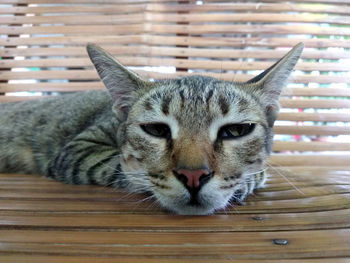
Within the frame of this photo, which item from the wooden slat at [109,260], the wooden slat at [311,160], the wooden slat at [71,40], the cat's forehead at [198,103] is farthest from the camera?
the wooden slat at [71,40]

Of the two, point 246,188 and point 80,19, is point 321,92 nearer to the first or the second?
point 246,188

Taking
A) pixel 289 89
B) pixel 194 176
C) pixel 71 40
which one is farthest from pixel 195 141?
pixel 71 40

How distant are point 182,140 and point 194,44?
81.0 inches

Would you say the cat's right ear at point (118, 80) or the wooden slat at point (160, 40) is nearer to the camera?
the cat's right ear at point (118, 80)

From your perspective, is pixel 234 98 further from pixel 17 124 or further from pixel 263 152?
pixel 17 124

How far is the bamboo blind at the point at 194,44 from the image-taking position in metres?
3.09

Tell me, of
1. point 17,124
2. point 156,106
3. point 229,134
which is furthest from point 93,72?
point 229,134

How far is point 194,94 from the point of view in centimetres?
157

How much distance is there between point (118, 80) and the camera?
1.79 meters

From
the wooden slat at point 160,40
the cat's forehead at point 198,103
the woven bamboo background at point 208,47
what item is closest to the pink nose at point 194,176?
the cat's forehead at point 198,103

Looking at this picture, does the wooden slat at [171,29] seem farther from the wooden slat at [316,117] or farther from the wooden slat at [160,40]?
the wooden slat at [316,117]

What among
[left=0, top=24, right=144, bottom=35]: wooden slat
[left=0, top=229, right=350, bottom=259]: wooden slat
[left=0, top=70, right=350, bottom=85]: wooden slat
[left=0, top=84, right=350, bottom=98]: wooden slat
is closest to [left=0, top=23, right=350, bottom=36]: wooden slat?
[left=0, top=24, right=144, bottom=35]: wooden slat

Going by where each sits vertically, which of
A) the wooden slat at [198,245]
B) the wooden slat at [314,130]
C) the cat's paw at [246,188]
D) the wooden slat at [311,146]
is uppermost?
the wooden slat at [198,245]

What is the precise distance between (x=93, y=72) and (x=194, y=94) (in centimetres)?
206
